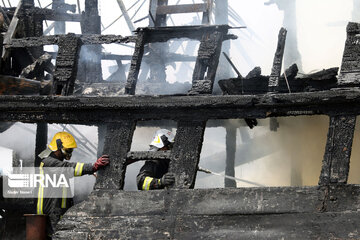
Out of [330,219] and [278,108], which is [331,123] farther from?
[330,219]

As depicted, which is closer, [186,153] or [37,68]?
[186,153]

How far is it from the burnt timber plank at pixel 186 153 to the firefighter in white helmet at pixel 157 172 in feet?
0.37

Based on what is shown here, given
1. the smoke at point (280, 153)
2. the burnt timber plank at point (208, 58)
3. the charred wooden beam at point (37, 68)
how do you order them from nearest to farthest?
the burnt timber plank at point (208, 58), the charred wooden beam at point (37, 68), the smoke at point (280, 153)

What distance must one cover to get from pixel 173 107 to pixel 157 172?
45.4 inches

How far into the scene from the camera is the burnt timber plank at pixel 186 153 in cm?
808

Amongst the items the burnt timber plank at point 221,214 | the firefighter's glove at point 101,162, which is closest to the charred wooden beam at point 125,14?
the firefighter's glove at point 101,162

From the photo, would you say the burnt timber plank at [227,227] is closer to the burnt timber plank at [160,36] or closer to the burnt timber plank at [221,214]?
the burnt timber plank at [221,214]

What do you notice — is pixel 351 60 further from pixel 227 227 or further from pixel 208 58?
pixel 227 227

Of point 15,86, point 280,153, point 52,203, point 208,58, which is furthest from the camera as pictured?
point 280,153

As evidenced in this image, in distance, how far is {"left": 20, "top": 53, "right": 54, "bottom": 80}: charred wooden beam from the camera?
452 inches

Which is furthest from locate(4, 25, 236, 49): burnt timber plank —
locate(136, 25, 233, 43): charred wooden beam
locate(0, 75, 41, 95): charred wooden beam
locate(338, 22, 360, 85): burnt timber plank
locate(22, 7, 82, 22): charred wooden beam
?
locate(22, 7, 82, 22): charred wooden beam

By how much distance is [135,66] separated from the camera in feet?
29.1

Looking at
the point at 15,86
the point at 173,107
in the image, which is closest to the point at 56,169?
the point at 15,86

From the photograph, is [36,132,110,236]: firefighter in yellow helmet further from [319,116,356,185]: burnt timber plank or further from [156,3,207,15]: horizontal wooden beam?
[156,3,207,15]: horizontal wooden beam
